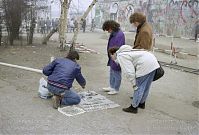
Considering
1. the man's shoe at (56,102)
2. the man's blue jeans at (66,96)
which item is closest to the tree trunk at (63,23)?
the man's blue jeans at (66,96)

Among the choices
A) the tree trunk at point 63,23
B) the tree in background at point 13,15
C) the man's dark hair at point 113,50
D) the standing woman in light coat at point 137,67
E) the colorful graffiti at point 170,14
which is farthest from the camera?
the colorful graffiti at point 170,14

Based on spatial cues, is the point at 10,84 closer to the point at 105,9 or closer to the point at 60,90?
the point at 60,90

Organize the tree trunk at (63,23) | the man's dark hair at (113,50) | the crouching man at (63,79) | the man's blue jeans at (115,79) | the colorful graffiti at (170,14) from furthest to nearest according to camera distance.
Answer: the colorful graffiti at (170,14)
the tree trunk at (63,23)
the man's blue jeans at (115,79)
the man's dark hair at (113,50)
the crouching man at (63,79)

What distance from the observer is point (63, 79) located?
20.6 feet

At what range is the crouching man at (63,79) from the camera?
629 centimetres

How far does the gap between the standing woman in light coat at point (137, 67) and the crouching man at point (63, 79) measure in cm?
83

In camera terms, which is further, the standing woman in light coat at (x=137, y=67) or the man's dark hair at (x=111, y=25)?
the man's dark hair at (x=111, y=25)

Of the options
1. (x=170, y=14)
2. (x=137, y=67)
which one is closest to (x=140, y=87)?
(x=137, y=67)

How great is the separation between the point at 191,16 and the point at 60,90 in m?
19.0

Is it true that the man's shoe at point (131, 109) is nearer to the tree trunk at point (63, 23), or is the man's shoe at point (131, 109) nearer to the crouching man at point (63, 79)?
the crouching man at point (63, 79)

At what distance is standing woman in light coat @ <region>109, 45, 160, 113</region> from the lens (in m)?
6.19

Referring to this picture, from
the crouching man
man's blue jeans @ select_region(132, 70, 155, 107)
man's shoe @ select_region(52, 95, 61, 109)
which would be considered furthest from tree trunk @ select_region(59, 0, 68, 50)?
man's blue jeans @ select_region(132, 70, 155, 107)

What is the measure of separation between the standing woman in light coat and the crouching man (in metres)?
0.83

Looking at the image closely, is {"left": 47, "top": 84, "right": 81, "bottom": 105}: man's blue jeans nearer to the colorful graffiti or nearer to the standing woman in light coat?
the standing woman in light coat
